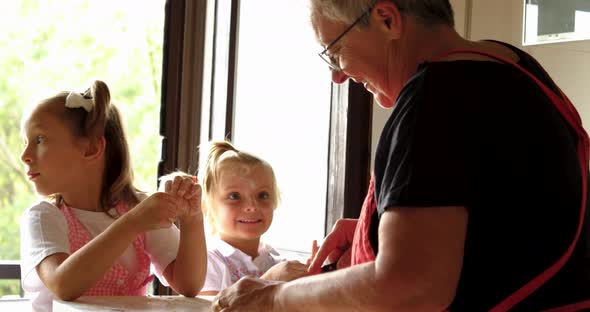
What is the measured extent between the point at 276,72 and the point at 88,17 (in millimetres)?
3274

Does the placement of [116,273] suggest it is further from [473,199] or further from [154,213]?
[473,199]

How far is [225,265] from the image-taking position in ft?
7.16

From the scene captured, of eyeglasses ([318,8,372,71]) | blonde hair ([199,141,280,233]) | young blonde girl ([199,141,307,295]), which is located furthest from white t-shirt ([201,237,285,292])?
eyeglasses ([318,8,372,71])

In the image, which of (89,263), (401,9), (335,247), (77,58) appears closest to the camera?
(401,9)

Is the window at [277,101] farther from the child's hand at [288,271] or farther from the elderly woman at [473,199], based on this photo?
the elderly woman at [473,199]

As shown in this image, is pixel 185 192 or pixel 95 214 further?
pixel 95 214

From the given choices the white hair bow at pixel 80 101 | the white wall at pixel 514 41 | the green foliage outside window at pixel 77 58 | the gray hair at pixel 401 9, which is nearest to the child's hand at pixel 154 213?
the white hair bow at pixel 80 101

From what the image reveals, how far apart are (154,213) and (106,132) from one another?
1.37 ft

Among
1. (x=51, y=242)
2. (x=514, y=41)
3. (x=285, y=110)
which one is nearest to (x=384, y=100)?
(x=51, y=242)

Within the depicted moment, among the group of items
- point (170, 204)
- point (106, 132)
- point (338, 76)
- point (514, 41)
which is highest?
point (514, 41)

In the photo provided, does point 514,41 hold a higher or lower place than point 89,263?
higher

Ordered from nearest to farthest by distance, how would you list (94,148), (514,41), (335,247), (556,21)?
1. (335,247)
2. (94,148)
3. (556,21)
4. (514,41)

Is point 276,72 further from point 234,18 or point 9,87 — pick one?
point 9,87

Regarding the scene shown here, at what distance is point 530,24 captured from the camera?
217 centimetres
